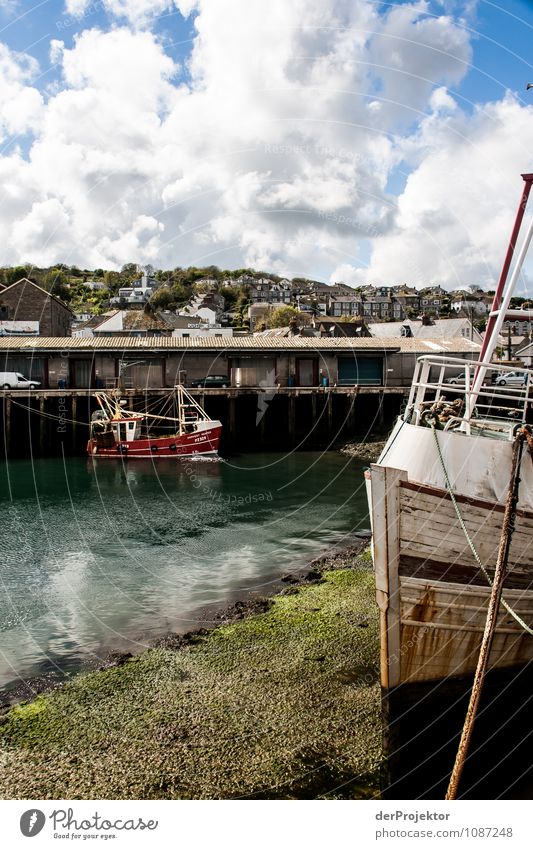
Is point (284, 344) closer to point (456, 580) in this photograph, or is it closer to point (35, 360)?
point (35, 360)

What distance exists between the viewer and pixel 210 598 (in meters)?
14.1

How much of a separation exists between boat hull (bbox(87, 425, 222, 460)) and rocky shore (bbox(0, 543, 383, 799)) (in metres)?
23.7

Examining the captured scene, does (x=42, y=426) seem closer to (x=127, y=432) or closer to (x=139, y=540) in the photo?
(x=127, y=432)

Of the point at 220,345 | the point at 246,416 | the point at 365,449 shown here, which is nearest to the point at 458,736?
the point at 365,449

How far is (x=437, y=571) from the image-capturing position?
8.52 meters

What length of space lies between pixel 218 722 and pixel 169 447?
27.6 m

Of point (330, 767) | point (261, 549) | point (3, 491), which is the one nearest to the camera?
point (330, 767)

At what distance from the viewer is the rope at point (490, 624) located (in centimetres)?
612

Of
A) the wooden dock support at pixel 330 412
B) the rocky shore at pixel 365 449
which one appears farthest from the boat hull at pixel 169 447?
the wooden dock support at pixel 330 412

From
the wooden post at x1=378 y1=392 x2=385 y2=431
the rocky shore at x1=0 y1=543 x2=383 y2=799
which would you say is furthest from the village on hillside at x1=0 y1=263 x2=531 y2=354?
the rocky shore at x1=0 y1=543 x2=383 y2=799

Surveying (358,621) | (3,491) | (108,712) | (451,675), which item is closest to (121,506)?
(3,491)

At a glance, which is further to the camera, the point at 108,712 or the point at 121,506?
the point at 121,506

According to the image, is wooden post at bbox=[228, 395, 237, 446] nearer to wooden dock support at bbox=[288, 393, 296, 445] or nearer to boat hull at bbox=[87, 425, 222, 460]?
wooden dock support at bbox=[288, 393, 296, 445]

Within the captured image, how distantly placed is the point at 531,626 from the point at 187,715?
5121mm
